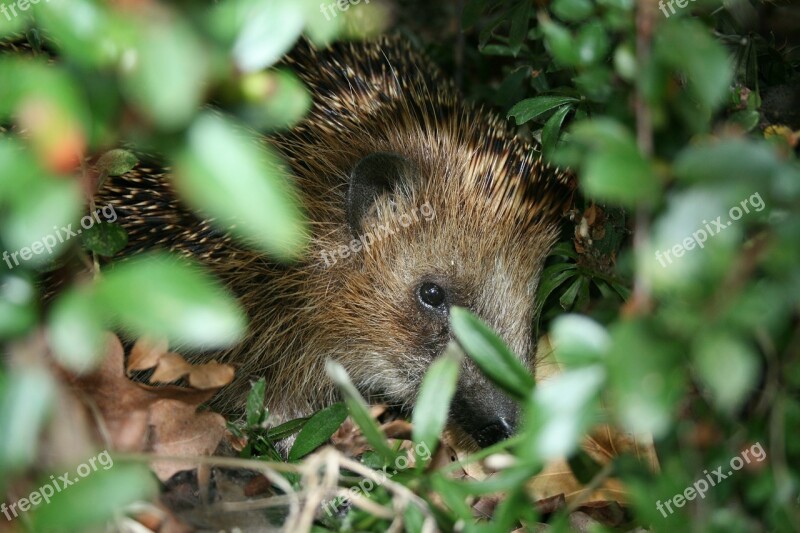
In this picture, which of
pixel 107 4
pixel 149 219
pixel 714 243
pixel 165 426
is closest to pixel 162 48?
pixel 107 4

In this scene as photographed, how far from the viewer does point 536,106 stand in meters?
2.98

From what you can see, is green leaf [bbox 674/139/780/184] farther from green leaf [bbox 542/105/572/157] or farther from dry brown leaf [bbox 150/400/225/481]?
dry brown leaf [bbox 150/400/225/481]

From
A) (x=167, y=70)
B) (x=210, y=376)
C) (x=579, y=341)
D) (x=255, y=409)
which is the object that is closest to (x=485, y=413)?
(x=255, y=409)

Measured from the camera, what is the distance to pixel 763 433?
170cm

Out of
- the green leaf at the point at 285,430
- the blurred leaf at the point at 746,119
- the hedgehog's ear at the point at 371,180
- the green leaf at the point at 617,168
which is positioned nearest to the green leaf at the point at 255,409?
the green leaf at the point at 285,430

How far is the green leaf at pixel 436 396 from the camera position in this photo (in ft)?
6.00

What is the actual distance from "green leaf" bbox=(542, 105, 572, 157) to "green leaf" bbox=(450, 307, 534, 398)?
1.25 meters

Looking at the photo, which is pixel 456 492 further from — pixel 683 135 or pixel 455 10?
pixel 455 10

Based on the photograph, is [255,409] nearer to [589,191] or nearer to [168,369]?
[168,369]

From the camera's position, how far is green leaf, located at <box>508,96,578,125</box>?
2.93 metres

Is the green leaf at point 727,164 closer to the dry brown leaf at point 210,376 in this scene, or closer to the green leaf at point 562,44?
the green leaf at point 562,44

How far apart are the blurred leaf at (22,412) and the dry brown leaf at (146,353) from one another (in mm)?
1065

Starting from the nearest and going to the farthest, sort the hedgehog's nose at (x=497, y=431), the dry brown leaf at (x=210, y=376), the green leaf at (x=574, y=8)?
1. the green leaf at (x=574, y=8)
2. the dry brown leaf at (x=210, y=376)
3. the hedgehog's nose at (x=497, y=431)

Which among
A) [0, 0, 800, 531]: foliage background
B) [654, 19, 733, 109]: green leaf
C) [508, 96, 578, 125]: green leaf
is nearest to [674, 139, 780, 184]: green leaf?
[0, 0, 800, 531]: foliage background
